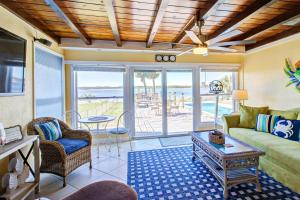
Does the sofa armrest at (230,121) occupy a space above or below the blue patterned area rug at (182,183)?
above

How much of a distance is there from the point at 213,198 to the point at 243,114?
2.27 meters

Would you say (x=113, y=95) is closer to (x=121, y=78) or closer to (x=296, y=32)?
(x=121, y=78)

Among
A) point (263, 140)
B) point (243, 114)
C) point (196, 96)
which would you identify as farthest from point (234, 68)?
point (263, 140)

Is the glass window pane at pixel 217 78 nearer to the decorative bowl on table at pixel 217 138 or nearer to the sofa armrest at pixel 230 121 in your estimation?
the sofa armrest at pixel 230 121

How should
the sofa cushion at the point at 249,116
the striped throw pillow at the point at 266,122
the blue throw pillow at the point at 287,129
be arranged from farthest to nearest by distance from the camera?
the sofa cushion at the point at 249,116, the striped throw pillow at the point at 266,122, the blue throw pillow at the point at 287,129

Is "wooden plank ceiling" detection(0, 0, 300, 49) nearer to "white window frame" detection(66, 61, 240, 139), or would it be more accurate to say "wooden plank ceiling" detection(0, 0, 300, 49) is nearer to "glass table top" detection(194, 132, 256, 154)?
"white window frame" detection(66, 61, 240, 139)

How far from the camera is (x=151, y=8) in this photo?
2355mm

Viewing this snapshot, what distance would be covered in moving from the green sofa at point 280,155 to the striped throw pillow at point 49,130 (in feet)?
10.8

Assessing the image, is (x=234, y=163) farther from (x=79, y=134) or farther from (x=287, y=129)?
(x=79, y=134)

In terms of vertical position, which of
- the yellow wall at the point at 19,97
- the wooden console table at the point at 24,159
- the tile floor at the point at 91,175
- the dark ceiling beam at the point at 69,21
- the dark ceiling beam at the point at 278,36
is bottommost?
the tile floor at the point at 91,175

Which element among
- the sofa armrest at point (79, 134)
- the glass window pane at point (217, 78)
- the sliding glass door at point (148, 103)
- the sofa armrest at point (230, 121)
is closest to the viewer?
the sofa armrest at point (79, 134)

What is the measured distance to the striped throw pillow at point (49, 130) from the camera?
8.10 feet

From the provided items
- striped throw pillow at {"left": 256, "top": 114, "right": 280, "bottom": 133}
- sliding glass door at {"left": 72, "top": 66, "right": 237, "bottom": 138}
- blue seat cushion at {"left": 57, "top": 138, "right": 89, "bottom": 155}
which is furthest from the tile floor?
striped throw pillow at {"left": 256, "top": 114, "right": 280, "bottom": 133}

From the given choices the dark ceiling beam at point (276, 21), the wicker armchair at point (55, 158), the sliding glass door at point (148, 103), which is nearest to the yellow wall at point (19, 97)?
the wicker armchair at point (55, 158)
